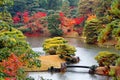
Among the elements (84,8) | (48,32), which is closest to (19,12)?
(48,32)

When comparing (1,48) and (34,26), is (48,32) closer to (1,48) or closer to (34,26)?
(34,26)

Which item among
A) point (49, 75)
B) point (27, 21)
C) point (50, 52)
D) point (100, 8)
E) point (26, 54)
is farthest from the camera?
point (27, 21)

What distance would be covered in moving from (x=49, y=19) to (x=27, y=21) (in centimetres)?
420

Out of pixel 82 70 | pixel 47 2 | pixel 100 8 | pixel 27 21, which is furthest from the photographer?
pixel 47 2

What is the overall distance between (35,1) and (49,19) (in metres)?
9.17

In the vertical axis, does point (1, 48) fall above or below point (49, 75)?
above

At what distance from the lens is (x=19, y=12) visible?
44.8m

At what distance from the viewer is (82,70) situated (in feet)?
64.5

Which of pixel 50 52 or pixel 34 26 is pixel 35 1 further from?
pixel 50 52

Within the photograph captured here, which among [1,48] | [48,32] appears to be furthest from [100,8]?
[1,48]

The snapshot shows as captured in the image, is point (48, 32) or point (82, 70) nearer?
point (82, 70)

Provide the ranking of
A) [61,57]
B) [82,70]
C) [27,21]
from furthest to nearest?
[27,21]
[61,57]
[82,70]

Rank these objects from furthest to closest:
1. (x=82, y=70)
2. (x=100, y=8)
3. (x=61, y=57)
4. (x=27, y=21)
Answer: (x=27, y=21)
(x=100, y=8)
(x=61, y=57)
(x=82, y=70)

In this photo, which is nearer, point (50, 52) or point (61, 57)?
point (61, 57)
